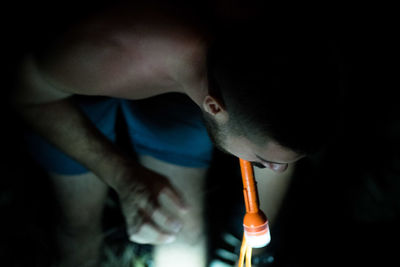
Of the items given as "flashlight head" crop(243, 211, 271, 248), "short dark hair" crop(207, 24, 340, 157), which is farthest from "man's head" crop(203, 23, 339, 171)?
"flashlight head" crop(243, 211, 271, 248)

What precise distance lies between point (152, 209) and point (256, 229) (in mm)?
194

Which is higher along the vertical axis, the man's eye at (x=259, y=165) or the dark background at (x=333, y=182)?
the man's eye at (x=259, y=165)

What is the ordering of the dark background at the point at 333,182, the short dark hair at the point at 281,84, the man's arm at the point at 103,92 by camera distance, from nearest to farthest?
1. the short dark hair at the point at 281,84
2. the man's arm at the point at 103,92
3. the dark background at the point at 333,182

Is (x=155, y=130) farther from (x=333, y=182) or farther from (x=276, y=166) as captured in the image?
(x=333, y=182)

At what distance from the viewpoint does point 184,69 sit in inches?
30.6

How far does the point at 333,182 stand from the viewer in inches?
50.0

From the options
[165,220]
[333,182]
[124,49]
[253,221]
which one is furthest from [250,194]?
[333,182]

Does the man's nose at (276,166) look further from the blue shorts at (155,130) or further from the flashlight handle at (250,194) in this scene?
the blue shorts at (155,130)

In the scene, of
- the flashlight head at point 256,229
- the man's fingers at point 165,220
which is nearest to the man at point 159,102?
the man's fingers at point 165,220

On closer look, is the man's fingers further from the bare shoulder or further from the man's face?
the bare shoulder

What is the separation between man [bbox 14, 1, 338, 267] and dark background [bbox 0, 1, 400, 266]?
0.56 ft

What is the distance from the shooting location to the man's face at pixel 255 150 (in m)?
0.69

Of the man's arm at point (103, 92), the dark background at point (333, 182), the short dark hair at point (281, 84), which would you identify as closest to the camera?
the short dark hair at point (281, 84)

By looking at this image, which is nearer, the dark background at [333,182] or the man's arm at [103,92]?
the man's arm at [103,92]
